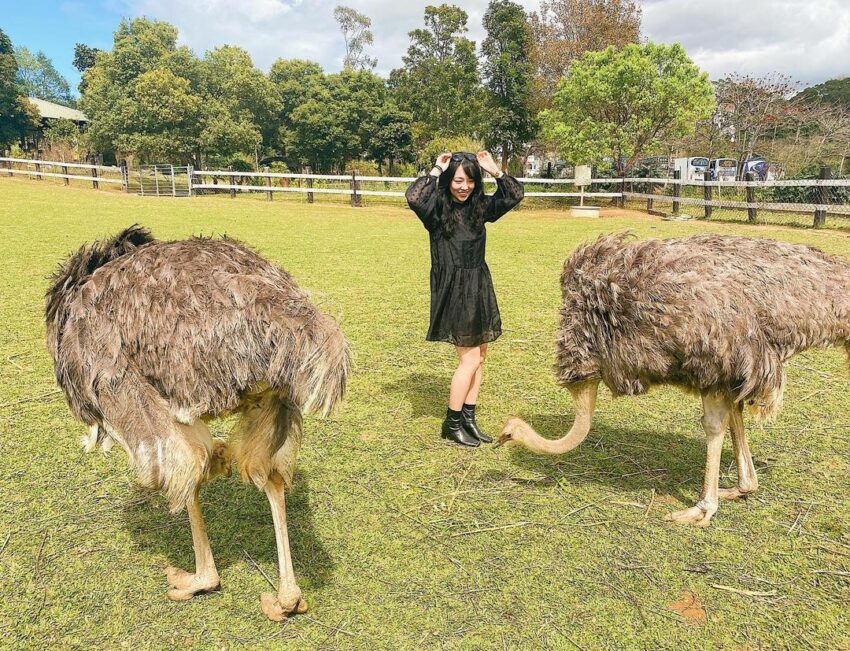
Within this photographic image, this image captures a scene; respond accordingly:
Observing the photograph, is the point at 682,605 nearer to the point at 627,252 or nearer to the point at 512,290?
the point at 627,252

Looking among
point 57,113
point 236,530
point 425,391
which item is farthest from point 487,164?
point 57,113

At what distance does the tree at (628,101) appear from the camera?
69.5 feet

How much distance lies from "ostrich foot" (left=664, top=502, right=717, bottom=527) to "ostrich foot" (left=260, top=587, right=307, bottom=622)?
1815mm

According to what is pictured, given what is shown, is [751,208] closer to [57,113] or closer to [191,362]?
[191,362]

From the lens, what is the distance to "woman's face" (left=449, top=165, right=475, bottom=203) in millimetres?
3686

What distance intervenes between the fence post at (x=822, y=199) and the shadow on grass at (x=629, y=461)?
1231 centimetres

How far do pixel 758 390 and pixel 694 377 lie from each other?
0.27m

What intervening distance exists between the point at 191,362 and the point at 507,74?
1223 inches

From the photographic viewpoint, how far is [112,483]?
3.30m

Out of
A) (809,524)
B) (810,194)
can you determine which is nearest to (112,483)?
(809,524)

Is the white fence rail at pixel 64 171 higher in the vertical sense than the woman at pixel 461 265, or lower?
higher

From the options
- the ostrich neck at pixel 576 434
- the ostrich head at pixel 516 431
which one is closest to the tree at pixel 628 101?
the ostrich neck at pixel 576 434

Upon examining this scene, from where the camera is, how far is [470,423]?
392 centimetres

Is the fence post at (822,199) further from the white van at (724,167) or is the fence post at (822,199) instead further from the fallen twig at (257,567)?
the fallen twig at (257,567)
